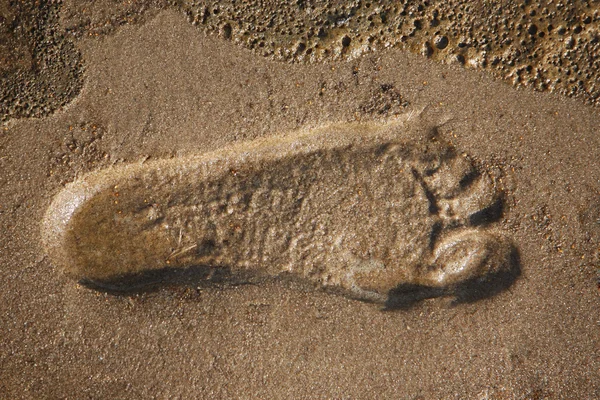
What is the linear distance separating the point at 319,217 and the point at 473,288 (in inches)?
50.6

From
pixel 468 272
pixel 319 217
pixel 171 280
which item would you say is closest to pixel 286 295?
pixel 319 217

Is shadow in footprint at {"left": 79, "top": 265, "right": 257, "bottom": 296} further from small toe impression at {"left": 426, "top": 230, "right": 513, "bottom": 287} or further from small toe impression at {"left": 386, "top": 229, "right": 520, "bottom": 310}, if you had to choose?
small toe impression at {"left": 426, "top": 230, "right": 513, "bottom": 287}

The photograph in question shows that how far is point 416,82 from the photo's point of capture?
2789 millimetres

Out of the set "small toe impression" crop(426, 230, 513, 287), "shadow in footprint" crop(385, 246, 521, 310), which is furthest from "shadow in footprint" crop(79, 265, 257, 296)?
"small toe impression" crop(426, 230, 513, 287)

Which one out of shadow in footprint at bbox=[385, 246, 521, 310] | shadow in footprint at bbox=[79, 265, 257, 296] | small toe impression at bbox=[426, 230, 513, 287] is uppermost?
small toe impression at bbox=[426, 230, 513, 287]

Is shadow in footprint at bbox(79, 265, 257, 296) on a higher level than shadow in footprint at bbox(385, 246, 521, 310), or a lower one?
lower

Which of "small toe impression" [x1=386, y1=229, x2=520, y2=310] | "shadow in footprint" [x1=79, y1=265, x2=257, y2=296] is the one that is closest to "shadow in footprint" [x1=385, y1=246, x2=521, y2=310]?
"small toe impression" [x1=386, y1=229, x2=520, y2=310]

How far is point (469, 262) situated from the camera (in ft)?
8.99

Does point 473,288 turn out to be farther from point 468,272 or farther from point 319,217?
point 319,217

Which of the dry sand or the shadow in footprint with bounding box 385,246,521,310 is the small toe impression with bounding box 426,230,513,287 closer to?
the shadow in footprint with bounding box 385,246,521,310

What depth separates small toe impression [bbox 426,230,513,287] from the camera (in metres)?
2.73

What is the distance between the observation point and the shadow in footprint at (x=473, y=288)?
8.98ft

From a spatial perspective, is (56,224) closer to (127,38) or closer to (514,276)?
(127,38)

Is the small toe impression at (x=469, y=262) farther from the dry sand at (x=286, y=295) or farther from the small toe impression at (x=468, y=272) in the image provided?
the dry sand at (x=286, y=295)
